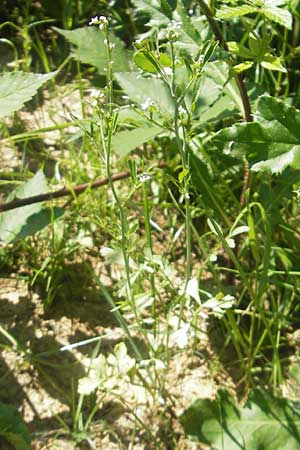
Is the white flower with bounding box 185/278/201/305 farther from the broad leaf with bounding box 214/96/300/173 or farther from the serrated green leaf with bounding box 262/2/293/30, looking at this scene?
the serrated green leaf with bounding box 262/2/293/30

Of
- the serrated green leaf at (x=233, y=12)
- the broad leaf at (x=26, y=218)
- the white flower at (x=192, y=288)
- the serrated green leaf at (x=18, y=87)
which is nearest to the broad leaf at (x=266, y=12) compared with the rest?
the serrated green leaf at (x=233, y=12)

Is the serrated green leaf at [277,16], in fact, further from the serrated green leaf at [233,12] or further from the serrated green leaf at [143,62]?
the serrated green leaf at [143,62]

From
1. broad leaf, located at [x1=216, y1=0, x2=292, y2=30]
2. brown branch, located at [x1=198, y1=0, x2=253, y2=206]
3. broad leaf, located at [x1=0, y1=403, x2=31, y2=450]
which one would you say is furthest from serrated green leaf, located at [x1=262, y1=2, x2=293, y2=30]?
broad leaf, located at [x1=0, y1=403, x2=31, y2=450]

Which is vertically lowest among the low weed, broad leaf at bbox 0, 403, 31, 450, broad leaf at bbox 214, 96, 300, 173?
broad leaf at bbox 0, 403, 31, 450

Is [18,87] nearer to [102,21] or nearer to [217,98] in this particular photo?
[102,21]

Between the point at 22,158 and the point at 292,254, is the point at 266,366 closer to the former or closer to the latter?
the point at 292,254

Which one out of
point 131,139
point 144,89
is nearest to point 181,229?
point 131,139

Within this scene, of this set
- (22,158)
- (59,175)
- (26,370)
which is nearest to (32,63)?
(22,158)
